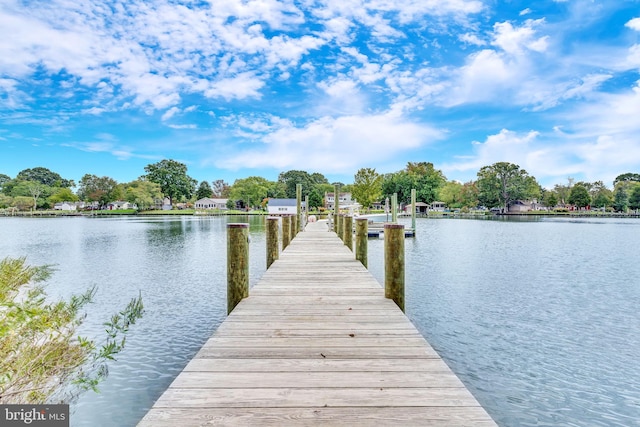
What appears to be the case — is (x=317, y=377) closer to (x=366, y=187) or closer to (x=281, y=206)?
(x=366, y=187)

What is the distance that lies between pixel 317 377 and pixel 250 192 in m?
96.7

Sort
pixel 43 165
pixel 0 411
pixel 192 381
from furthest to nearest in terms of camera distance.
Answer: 1. pixel 43 165
2. pixel 0 411
3. pixel 192 381

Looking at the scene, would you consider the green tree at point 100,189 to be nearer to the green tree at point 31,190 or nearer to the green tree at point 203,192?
the green tree at point 31,190

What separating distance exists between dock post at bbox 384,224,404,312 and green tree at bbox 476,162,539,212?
8257 cm

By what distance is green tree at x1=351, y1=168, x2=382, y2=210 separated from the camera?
212 ft

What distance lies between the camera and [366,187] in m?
64.9

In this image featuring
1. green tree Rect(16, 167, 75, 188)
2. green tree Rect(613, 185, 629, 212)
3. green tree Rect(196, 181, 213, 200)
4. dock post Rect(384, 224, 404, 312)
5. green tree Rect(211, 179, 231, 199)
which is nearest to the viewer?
dock post Rect(384, 224, 404, 312)

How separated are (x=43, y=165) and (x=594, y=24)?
149814 mm

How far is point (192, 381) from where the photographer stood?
2.47 metres

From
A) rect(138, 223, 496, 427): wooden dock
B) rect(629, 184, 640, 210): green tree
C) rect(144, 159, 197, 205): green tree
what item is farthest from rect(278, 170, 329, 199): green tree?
rect(138, 223, 496, 427): wooden dock

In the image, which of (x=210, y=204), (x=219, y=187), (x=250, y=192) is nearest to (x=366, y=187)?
(x=250, y=192)

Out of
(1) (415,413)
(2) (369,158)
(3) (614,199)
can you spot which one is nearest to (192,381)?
(1) (415,413)

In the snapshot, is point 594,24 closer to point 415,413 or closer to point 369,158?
point 415,413

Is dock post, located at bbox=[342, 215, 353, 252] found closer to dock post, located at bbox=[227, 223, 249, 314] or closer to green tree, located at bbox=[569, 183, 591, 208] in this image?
dock post, located at bbox=[227, 223, 249, 314]
